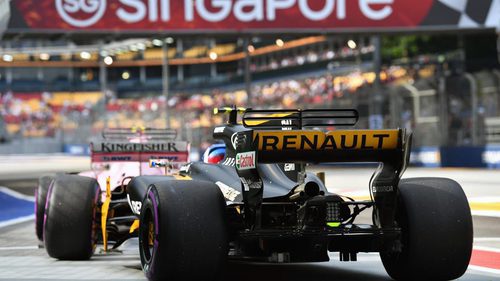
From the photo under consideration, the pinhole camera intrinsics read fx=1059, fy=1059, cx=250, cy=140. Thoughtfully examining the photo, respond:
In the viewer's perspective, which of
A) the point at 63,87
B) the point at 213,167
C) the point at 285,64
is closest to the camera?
the point at 213,167

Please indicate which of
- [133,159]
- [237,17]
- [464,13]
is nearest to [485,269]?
[133,159]

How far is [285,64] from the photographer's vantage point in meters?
85.2

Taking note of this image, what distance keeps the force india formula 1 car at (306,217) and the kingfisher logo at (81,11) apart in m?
21.3

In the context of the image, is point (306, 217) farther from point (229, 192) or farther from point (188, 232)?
point (229, 192)

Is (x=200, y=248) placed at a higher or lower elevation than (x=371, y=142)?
lower

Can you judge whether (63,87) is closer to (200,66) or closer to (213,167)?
(200,66)

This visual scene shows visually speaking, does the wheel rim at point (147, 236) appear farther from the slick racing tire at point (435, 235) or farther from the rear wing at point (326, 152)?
the slick racing tire at point (435, 235)

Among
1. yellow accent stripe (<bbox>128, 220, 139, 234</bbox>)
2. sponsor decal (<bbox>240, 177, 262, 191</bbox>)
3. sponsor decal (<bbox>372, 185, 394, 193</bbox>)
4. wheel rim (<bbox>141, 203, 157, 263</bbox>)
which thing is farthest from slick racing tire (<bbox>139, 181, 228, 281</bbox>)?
yellow accent stripe (<bbox>128, 220, 139, 234</bbox>)

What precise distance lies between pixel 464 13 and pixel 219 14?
7097mm

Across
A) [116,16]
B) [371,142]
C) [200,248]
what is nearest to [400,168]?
[371,142]

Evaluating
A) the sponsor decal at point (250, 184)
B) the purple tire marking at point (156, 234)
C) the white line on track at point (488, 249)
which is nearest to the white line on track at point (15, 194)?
the white line on track at point (488, 249)

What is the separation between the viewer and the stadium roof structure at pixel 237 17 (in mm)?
28828

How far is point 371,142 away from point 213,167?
74.6 inches

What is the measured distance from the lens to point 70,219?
1002cm
